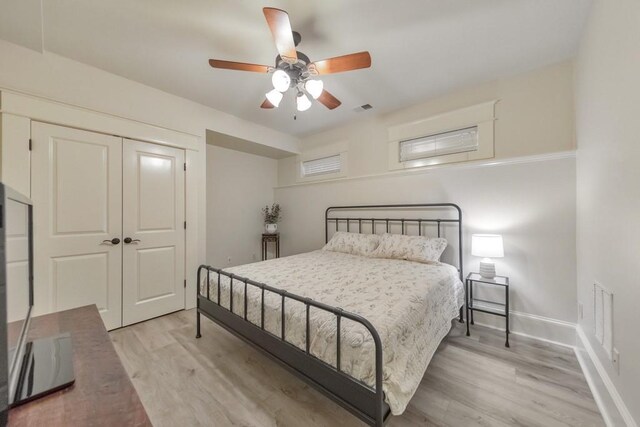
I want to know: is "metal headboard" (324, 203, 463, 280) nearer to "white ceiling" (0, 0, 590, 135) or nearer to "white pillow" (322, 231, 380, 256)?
"white pillow" (322, 231, 380, 256)

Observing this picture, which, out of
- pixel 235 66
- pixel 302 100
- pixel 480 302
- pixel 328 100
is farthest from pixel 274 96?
pixel 480 302

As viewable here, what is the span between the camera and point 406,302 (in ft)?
5.37

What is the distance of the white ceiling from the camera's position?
1801 millimetres

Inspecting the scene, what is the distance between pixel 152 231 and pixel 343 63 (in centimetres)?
277

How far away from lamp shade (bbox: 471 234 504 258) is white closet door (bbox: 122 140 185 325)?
11.3ft

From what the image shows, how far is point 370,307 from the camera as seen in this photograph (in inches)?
61.6

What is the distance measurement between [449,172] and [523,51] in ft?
4.16

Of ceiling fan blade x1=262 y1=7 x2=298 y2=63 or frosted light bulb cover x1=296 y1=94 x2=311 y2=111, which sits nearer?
ceiling fan blade x1=262 y1=7 x2=298 y2=63

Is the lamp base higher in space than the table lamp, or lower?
lower

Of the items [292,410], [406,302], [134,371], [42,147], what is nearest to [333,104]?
[406,302]

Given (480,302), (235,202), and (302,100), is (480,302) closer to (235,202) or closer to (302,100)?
(302,100)

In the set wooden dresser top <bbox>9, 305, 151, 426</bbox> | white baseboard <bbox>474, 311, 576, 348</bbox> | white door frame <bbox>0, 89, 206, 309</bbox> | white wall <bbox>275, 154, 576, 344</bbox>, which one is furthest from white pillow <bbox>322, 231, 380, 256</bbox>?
wooden dresser top <bbox>9, 305, 151, 426</bbox>

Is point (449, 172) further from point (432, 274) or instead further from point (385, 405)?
point (385, 405)

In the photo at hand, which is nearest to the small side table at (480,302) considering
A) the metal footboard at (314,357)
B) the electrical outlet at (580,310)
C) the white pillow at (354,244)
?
the electrical outlet at (580,310)
